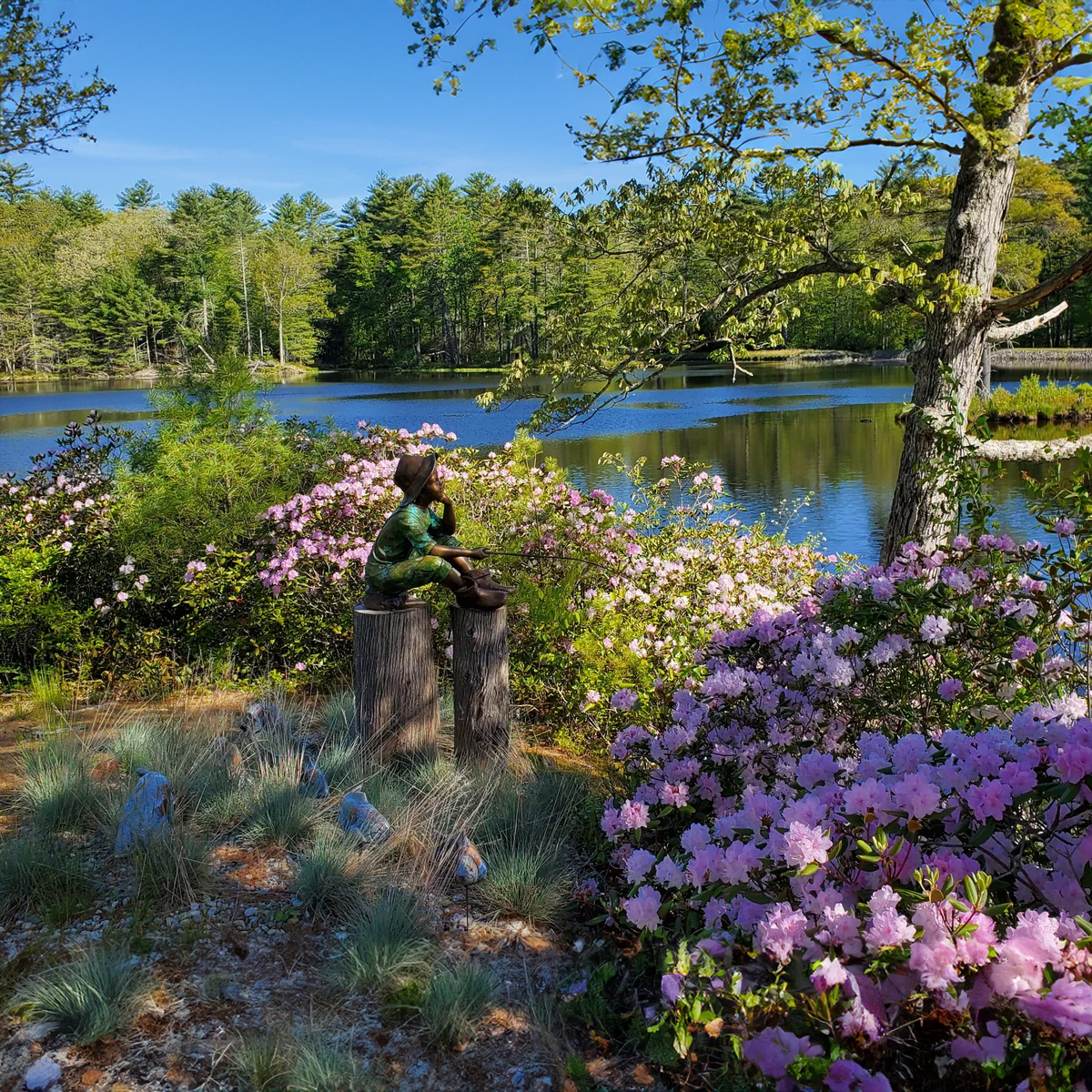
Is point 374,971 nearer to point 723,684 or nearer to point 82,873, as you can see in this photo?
point 82,873

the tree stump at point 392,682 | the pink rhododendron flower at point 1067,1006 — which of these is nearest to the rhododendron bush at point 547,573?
the tree stump at point 392,682

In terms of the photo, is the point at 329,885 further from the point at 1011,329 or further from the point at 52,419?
the point at 52,419

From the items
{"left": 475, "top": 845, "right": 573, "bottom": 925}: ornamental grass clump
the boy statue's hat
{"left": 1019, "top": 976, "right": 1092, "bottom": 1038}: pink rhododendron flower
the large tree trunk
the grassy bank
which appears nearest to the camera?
{"left": 1019, "top": 976, "right": 1092, "bottom": 1038}: pink rhododendron flower

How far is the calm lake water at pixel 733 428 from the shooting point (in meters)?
12.8

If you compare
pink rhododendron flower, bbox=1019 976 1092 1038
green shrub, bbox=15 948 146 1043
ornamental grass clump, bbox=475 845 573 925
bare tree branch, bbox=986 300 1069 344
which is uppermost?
bare tree branch, bbox=986 300 1069 344

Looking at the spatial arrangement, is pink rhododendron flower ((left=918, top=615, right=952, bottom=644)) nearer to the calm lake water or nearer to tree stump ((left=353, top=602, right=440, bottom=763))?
tree stump ((left=353, top=602, right=440, bottom=763))

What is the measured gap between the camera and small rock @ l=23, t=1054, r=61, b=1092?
6.03ft

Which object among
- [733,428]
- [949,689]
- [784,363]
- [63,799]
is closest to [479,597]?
[63,799]

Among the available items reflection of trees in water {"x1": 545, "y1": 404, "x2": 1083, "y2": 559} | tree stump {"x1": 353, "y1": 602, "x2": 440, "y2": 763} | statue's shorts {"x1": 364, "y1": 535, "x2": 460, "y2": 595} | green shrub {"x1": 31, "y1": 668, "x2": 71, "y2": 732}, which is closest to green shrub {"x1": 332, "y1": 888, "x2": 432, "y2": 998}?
tree stump {"x1": 353, "y1": 602, "x2": 440, "y2": 763}

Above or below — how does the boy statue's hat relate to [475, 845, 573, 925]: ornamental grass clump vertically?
above

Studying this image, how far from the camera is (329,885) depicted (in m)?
2.53

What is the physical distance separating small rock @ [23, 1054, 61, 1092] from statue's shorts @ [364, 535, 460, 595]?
1946mm

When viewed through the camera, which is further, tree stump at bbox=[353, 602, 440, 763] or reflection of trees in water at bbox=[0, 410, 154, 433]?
reflection of trees in water at bbox=[0, 410, 154, 433]

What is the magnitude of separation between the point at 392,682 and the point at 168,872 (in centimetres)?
110
